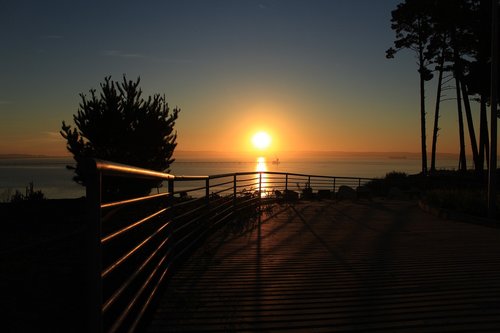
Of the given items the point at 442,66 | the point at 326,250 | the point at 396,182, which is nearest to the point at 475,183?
the point at 396,182

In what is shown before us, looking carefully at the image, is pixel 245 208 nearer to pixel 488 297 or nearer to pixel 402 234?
pixel 402 234

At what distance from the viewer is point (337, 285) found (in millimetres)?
5812

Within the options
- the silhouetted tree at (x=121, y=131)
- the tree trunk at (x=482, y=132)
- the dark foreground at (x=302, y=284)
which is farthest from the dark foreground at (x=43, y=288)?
the tree trunk at (x=482, y=132)

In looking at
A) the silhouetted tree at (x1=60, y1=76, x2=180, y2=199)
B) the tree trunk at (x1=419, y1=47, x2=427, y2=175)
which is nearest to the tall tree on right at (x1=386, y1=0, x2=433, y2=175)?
the tree trunk at (x1=419, y1=47, x2=427, y2=175)

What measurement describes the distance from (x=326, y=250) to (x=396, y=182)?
25.6m

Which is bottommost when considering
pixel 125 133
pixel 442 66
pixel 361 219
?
pixel 361 219

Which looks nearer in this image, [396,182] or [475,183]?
[475,183]

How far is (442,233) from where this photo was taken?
10.8 meters

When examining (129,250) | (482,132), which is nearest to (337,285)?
(129,250)

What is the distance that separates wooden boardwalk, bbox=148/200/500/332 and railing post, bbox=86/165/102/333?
1732mm

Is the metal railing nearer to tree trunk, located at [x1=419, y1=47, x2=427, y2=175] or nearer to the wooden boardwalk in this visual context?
the wooden boardwalk

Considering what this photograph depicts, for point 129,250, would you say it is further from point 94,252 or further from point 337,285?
point 337,285

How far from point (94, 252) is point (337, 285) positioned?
3.95m

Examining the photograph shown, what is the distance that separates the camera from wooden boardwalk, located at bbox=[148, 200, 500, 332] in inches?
176
